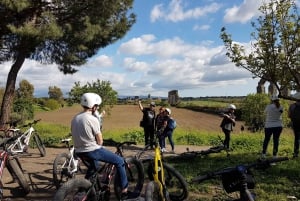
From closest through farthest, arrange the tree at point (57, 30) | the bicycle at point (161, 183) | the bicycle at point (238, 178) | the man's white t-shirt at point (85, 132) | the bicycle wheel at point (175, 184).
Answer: the bicycle at point (238, 178)
the bicycle at point (161, 183)
the man's white t-shirt at point (85, 132)
the bicycle wheel at point (175, 184)
the tree at point (57, 30)

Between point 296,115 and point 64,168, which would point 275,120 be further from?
point 64,168

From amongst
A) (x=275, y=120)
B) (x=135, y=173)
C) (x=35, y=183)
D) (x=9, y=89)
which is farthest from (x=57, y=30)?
(x=135, y=173)

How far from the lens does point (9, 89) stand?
57.3 feet

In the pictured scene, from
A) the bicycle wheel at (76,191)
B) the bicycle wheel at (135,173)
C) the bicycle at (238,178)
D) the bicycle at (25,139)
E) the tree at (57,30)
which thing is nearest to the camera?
the bicycle at (238,178)

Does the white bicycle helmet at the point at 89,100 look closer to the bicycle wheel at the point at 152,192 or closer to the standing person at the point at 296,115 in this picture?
the bicycle wheel at the point at 152,192

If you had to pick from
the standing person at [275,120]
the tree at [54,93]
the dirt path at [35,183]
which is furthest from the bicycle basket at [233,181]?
the tree at [54,93]

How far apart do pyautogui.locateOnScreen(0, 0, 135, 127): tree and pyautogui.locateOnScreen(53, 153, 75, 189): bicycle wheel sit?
760 cm

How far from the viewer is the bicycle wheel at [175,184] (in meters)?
7.18

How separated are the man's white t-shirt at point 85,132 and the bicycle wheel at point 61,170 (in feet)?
8.04

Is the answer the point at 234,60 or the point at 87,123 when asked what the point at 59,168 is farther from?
the point at 234,60

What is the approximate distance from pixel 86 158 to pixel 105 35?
12541mm

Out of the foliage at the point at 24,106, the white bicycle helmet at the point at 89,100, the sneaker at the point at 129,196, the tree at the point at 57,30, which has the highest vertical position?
the tree at the point at 57,30

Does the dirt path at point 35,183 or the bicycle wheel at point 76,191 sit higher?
the bicycle wheel at point 76,191

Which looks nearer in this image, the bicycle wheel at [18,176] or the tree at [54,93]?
the bicycle wheel at [18,176]
